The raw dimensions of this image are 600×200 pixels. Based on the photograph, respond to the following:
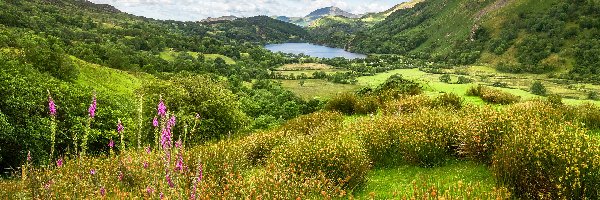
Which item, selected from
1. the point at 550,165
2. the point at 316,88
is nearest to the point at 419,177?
the point at 550,165

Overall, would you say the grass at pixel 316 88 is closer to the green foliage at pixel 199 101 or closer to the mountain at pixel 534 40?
the mountain at pixel 534 40

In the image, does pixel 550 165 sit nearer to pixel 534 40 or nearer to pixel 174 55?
pixel 174 55

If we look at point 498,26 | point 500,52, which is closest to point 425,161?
point 500,52

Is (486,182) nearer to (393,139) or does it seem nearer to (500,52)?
(393,139)

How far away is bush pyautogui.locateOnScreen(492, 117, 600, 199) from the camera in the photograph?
6.13 meters

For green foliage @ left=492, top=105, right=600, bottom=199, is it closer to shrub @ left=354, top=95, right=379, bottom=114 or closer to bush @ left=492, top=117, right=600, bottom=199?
bush @ left=492, top=117, right=600, bottom=199

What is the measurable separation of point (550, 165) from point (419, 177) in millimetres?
2544

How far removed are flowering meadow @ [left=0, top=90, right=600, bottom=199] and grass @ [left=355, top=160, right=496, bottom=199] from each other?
0.67 ft

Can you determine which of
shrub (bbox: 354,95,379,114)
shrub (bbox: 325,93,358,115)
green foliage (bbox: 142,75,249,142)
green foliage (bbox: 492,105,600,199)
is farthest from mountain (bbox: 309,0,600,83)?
green foliage (bbox: 492,105,600,199)

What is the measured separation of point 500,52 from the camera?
153375 millimetres

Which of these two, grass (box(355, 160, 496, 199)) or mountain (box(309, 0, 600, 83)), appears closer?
grass (box(355, 160, 496, 199))

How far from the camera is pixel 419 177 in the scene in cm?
861

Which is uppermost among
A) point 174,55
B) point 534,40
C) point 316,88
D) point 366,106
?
point 534,40

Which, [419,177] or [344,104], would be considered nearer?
[419,177]
